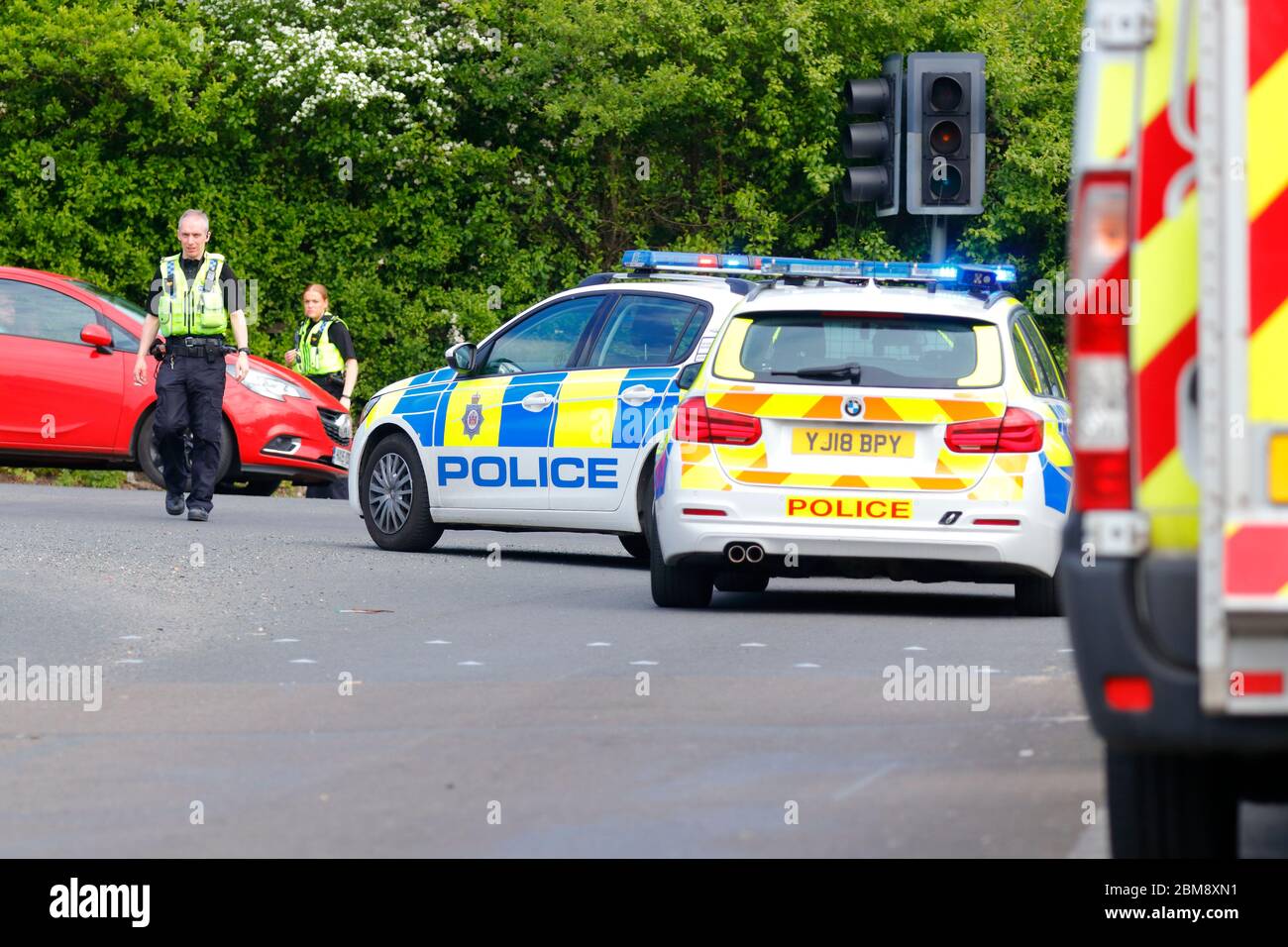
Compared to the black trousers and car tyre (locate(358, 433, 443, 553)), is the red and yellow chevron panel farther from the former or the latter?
the black trousers

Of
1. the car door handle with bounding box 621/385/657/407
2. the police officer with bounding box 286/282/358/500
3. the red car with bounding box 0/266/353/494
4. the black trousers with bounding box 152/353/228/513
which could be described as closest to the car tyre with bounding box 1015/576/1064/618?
the car door handle with bounding box 621/385/657/407

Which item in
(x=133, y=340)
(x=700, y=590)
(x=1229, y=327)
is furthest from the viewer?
(x=133, y=340)

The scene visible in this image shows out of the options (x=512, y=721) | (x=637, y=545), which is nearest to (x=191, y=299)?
(x=637, y=545)

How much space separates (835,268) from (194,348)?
15.4 ft

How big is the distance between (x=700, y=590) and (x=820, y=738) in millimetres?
3973

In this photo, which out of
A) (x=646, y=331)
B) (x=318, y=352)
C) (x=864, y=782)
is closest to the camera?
(x=864, y=782)

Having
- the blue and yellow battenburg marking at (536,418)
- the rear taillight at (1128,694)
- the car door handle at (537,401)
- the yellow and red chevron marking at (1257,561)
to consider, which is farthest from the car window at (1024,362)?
the yellow and red chevron marking at (1257,561)

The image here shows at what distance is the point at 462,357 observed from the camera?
14562 millimetres

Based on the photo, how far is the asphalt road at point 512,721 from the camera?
20.4 ft

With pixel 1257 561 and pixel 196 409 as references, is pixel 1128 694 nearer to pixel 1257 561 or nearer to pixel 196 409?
pixel 1257 561

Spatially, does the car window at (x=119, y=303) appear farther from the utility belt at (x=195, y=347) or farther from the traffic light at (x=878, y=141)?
the traffic light at (x=878, y=141)

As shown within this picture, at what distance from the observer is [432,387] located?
49.0 ft
